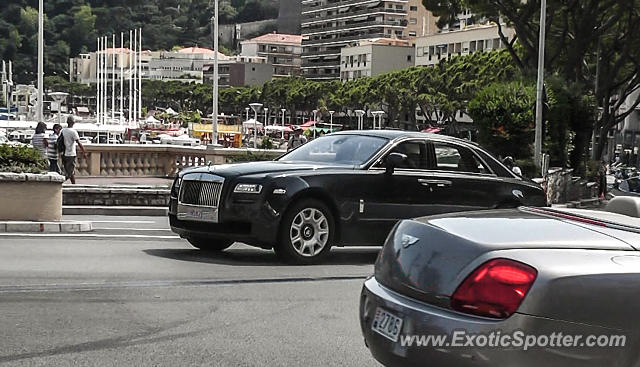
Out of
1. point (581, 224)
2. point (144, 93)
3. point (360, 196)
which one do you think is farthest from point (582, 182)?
point (144, 93)

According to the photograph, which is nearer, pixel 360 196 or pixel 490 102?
pixel 360 196

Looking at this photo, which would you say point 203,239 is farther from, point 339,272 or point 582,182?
point 582,182

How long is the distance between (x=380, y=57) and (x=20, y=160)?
124m

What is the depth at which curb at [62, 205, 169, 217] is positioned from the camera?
18438 millimetres

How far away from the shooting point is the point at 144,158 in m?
31.7

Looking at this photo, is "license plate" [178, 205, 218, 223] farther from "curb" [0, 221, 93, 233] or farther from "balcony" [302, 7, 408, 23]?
"balcony" [302, 7, 408, 23]

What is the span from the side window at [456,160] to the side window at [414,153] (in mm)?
189

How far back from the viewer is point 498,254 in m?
4.55

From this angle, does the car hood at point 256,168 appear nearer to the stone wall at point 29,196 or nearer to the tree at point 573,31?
the stone wall at point 29,196

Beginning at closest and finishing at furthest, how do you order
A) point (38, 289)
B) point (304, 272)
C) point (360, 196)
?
A: 1. point (38, 289)
2. point (304, 272)
3. point (360, 196)

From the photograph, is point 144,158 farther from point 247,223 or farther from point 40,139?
point 247,223

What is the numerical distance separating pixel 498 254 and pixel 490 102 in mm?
27265

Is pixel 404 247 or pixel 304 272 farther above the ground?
pixel 404 247

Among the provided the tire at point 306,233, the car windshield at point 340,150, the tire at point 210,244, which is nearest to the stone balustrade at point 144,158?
the car windshield at point 340,150
